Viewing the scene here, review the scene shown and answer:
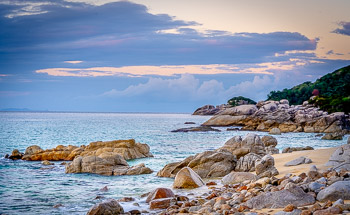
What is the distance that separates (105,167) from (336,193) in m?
17.5

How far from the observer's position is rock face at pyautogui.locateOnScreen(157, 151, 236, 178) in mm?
22109

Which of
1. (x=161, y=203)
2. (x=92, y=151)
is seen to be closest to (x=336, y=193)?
(x=161, y=203)

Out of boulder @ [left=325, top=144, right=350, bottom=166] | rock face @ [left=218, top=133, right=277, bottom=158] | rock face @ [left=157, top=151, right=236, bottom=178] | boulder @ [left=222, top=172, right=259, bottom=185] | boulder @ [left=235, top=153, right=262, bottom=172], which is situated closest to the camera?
boulder @ [left=325, top=144, right=350, bottom=166]

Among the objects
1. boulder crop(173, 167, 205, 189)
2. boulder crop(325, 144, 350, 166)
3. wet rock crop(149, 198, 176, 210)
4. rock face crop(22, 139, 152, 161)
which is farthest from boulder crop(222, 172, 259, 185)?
rock face crop(22, 139, 152, 161)

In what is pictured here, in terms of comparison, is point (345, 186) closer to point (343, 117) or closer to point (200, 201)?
point (200, 201)

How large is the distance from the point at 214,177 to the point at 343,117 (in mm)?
59642

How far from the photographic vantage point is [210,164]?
22.5 meters

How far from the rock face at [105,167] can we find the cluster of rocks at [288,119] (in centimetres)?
5259

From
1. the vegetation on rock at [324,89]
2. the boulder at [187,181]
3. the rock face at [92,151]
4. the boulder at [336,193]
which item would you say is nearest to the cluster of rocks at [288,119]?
the vegetation on rock at [324,89]

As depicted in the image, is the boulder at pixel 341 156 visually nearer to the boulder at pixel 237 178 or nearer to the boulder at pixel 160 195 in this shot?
the boulder at pixel 237 178

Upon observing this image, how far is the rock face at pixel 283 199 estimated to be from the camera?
34.9ft

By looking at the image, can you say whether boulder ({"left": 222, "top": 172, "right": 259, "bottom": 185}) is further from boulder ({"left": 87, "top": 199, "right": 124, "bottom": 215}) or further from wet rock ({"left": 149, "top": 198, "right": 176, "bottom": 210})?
boulder ({"left": 87, "top": 199, "right": 124, "bottom": 215})

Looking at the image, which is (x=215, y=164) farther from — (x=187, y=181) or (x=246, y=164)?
(x=187, y=181)

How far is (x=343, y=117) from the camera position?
7312 cm
